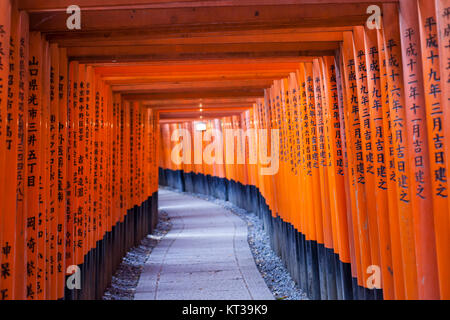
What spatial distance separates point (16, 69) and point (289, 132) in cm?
462

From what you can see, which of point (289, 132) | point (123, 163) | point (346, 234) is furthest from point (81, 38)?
point (123, 163)

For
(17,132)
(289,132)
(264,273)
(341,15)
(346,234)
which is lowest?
(264,273)

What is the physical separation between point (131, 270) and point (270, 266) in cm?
269

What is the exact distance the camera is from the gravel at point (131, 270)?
20.6ft

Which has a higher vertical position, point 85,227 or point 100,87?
A: point 100,87

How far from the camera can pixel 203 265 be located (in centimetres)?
771

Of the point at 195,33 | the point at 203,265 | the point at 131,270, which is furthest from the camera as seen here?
the point at 203,265

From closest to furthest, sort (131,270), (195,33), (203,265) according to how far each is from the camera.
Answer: (195,33) < (131,270) < (203,265)

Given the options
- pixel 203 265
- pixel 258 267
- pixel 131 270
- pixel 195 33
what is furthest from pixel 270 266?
pixel 195 33

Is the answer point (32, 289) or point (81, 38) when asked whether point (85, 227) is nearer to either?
point (32, 289)

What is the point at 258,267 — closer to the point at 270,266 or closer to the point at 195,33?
the point at 270,266

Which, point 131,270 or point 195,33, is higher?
point 195,33

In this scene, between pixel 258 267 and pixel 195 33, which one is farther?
pixel 258 267

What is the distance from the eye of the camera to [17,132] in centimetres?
286
